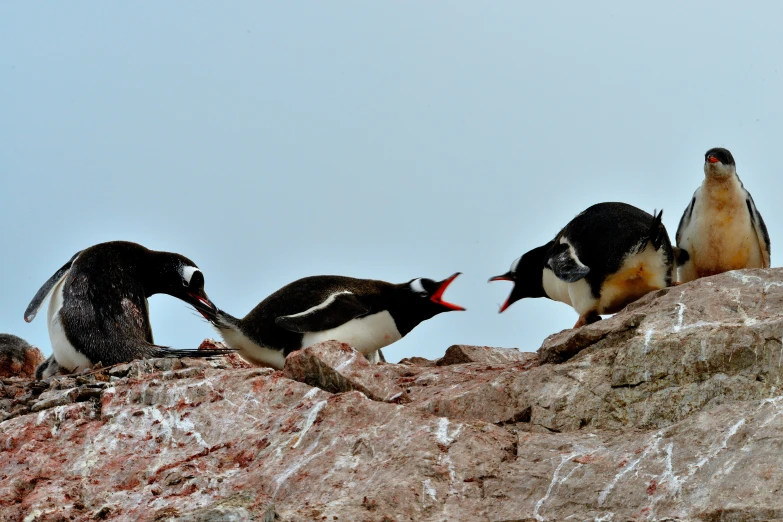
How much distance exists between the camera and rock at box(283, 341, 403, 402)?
7.00m

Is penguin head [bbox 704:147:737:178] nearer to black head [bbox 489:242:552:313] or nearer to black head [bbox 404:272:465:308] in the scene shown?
black head [bbox 489:242:552:313]

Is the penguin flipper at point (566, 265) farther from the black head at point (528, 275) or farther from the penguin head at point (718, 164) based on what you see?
the penguin head at point (718, 164)

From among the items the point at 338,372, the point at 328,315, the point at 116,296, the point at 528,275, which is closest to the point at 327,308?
the point at 328,315

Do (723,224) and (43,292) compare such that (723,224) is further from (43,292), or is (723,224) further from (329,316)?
(43,292)

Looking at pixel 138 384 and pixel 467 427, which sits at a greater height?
pixel 138 384

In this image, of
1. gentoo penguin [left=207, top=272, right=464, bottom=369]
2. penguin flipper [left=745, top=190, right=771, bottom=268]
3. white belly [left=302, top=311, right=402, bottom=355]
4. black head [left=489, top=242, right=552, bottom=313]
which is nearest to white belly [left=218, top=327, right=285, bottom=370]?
gentoo penguin [left=207, top=272, right=464, bottom=369]

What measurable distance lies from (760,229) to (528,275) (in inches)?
89.4

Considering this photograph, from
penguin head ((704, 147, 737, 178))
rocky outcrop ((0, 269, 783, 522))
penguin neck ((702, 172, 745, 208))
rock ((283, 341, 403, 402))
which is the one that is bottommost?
rocky outcrop ((0, 269, 783, 522))

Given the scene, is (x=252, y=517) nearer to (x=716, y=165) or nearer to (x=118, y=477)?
(x=118, y=477)

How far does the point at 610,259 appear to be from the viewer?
889cm


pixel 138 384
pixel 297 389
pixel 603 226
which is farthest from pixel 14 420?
pixel 603 226

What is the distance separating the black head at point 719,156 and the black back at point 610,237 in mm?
735

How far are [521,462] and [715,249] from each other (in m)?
4.55

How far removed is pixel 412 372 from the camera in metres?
7.91
